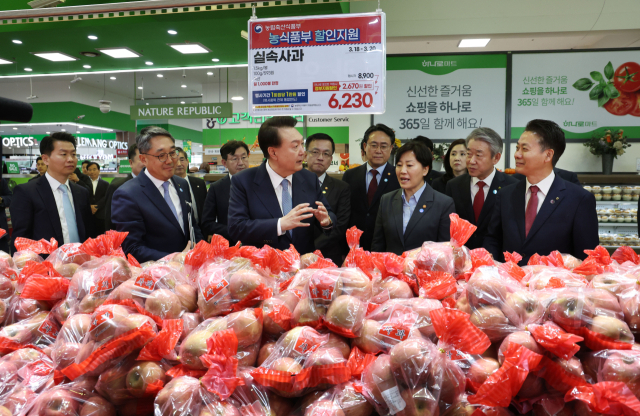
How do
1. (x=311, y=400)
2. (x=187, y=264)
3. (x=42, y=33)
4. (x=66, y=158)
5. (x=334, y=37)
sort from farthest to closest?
1. (x=42, y=33)
2. (x=66, y=158)
3. (x=334, y=37)
4. (x=187, y=264)
5. (x=311, y=400)

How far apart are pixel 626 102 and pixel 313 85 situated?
5.11m

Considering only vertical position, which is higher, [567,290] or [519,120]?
[519,120]

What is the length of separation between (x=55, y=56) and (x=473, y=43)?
8033 mm

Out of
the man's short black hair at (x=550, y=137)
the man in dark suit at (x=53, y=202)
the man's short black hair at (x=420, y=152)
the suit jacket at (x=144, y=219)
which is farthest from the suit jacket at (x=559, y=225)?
the man in dark suit at (x=53, y=202)

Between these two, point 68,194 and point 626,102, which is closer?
point 68,194

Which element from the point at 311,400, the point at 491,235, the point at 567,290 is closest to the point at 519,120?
the point at 491,235

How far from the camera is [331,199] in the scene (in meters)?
3.59

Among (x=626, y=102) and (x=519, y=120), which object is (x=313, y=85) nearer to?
(x=519, y=120)

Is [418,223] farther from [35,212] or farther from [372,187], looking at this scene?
[35,212]

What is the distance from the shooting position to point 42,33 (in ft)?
23.1

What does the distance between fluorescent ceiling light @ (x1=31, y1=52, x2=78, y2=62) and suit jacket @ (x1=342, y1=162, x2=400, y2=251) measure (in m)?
7.45

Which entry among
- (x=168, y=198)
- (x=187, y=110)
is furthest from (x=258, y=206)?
(x=187, y=110)

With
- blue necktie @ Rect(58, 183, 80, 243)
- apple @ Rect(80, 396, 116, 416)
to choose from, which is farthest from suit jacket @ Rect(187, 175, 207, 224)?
apple @ Rect(80, 396, 116, 416)

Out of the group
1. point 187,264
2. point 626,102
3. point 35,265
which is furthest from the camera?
point 626,102
